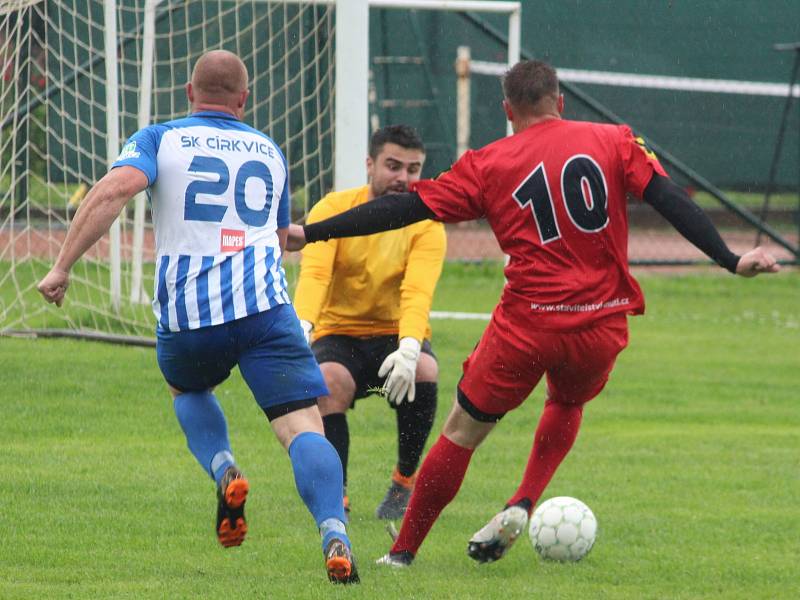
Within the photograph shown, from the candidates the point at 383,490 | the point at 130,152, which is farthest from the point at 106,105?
the point at 130,152

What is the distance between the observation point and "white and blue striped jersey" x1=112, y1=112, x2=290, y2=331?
4516mm

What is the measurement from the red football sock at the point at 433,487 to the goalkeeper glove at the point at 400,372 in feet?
1.55

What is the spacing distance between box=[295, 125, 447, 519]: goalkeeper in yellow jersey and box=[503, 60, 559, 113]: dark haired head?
1.03m

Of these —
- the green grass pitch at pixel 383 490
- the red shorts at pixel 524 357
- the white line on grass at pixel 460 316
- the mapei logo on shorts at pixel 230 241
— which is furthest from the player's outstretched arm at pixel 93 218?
the white line on grass at pixel 460 316

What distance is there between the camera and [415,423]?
20.0 feet

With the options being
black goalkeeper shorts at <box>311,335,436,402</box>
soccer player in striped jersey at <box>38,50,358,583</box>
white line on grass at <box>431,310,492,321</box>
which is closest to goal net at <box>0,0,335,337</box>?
white line on grass at <box>431,310,492,321</box>

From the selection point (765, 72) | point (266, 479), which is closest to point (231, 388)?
point (266, 479)

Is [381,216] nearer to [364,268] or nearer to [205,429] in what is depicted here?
[205,429]

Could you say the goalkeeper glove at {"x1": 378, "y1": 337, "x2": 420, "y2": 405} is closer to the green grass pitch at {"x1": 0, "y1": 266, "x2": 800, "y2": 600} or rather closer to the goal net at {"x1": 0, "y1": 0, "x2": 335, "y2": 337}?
the green grass pitch at {"x1": 0, "y1": 266, "x2": 800, "y2": 600}

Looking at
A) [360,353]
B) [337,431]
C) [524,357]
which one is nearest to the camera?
[524,357]

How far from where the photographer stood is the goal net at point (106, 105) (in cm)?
1018

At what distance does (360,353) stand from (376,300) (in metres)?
0.26

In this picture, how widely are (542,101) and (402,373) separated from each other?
1.22 metres

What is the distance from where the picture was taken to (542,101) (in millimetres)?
4859
